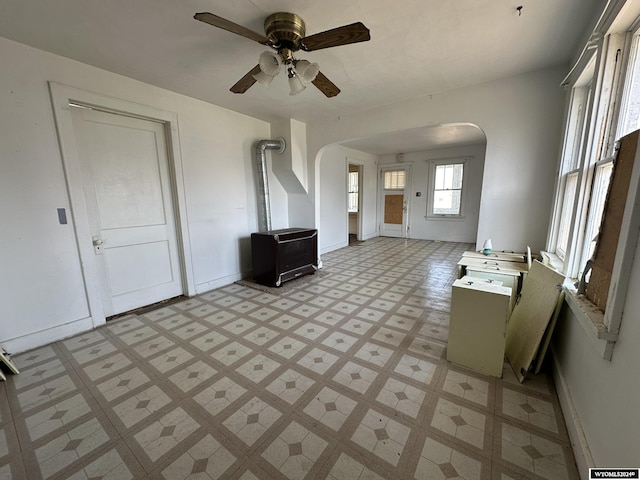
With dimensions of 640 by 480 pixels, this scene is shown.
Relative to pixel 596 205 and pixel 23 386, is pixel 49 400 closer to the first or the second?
pixel 23 386

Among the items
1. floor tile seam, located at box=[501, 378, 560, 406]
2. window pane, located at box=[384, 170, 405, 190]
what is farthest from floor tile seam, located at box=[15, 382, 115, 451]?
window pane, located at box=[384, 170, 405, 190]

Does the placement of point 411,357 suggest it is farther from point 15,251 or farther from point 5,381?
point 15,251

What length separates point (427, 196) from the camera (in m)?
6.93

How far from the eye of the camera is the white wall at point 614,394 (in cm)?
90

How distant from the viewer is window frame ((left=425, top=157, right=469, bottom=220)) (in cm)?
632

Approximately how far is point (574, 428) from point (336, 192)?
5.23 m

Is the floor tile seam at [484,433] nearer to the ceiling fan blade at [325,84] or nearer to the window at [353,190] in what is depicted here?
the ceiling fan blade at [325,84]

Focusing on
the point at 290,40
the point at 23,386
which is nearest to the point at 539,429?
the point at 290,40

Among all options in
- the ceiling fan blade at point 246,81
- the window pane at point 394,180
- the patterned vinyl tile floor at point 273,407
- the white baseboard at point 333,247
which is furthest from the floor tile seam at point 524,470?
the window pane at point 394,180

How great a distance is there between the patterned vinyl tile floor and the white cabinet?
0.36ft

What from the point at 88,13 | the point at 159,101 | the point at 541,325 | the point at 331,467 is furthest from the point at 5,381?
the point at 541,325

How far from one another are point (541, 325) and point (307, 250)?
300 cm

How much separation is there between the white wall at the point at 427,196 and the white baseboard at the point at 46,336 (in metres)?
7.15

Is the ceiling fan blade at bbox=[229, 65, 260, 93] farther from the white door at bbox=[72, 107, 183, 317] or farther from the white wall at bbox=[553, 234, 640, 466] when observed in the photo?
the white wall at bbox=[553, 234, 640, 466]
